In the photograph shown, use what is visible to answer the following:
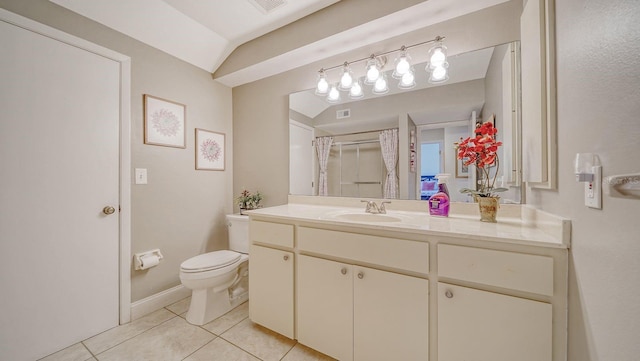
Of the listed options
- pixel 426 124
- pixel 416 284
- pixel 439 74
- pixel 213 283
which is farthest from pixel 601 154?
pixel 213 283

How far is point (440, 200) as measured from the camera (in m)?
1.42

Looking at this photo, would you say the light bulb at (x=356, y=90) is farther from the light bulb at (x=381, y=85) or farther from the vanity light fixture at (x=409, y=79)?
the vanity light fixture at (x=409, y=79)

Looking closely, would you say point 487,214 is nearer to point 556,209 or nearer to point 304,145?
point 556,209

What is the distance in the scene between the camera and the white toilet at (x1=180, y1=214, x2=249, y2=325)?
1.66m

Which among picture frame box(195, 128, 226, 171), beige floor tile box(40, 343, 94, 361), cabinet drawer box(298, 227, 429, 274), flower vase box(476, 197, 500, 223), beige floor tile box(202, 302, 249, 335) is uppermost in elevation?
picture frame box(195, 128, 226, 171)

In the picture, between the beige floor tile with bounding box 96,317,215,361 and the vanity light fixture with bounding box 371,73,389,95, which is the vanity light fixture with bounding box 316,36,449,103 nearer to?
the vanity light fixture with bounding box 371,73,389,95

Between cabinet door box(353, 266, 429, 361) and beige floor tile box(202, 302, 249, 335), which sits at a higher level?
cabinet door box(353, 266, 429, 361)

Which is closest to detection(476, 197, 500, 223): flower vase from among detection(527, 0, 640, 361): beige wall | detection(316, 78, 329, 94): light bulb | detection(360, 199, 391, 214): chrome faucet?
detection(527, 0, 640, 361): beige wall

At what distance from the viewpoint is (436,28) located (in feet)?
5.03

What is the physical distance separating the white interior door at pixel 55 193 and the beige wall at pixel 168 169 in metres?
0.14

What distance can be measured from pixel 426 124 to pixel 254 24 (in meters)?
1.65

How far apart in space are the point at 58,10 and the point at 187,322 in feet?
7.69

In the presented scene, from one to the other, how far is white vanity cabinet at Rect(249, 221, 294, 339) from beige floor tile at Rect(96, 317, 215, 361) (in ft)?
1.33

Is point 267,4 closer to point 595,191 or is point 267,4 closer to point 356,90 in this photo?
point 356,90
